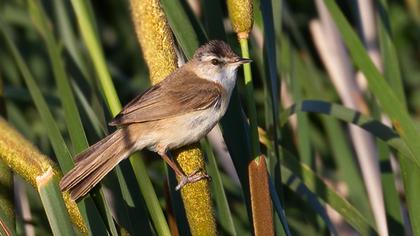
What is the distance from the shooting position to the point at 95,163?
2.15 m

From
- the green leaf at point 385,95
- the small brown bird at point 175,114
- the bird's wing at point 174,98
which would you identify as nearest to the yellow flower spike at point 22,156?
the small brown bird at point 175,114

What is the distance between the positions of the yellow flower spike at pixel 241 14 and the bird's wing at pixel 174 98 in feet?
1.49

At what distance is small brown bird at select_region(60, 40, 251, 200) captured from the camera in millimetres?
2164

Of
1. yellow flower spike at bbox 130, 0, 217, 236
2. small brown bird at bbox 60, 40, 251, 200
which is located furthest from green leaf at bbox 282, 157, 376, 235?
A: yellow flower spike at bbox 130, 0, 217, 236

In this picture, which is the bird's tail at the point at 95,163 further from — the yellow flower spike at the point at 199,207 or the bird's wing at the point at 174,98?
the yellow flower spike at the point at 199,207

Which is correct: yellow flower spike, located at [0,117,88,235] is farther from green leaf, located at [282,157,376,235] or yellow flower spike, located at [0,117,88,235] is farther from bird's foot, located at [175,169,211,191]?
green leaf, located at [282,157,376,235]

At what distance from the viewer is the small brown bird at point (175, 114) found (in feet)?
7.10

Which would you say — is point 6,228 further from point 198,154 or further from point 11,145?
point 198,154

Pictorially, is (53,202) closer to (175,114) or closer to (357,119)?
(175,114)

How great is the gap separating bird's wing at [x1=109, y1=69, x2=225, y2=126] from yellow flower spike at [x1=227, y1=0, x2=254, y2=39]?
455 millimetres

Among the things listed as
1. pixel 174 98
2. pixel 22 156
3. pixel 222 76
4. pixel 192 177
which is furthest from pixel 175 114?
pixel 22 156

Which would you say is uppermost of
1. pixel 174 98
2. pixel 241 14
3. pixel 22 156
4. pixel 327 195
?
pixel 241 14

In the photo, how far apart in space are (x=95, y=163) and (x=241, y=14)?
56 cm

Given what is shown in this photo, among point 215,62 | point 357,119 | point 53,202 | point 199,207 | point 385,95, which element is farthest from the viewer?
point 215,62
